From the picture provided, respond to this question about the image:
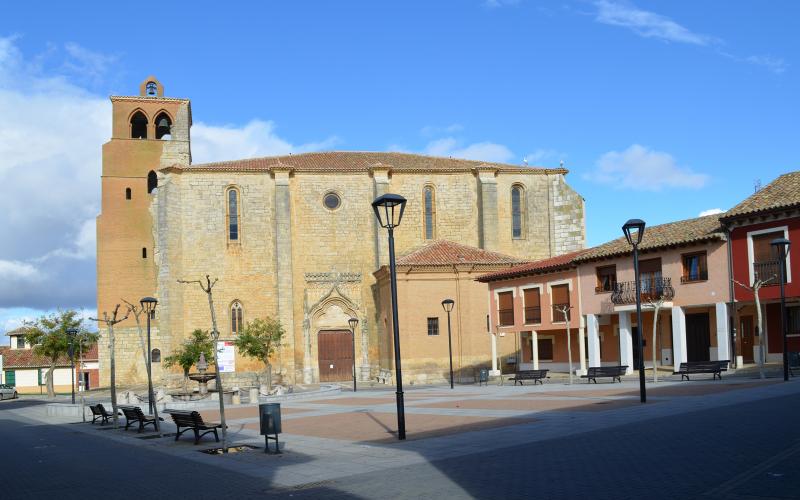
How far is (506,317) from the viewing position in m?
42.3

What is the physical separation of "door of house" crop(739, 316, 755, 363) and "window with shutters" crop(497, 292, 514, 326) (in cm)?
1177

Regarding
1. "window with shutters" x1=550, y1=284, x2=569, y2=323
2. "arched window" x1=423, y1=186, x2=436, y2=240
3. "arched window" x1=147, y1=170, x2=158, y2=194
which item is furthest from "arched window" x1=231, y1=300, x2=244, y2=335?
"window with shutters" x1=550, y1=284, x2=569, y2=323

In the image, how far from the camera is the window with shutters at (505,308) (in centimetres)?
4201

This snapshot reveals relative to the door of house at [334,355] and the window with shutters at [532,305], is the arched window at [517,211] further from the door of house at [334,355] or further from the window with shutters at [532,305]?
the door of house at [334,355]

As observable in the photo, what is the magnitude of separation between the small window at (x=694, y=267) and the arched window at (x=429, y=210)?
66.0ft

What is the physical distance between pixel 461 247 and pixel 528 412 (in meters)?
28.3

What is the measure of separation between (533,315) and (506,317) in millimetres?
2090

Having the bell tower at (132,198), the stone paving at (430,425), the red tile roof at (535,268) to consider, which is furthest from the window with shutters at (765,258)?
the bell tower at (132,198)

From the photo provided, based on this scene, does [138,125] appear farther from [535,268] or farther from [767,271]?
[767,271]

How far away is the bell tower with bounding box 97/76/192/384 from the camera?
51.5 metres

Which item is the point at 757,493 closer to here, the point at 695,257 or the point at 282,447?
the point at 282,447

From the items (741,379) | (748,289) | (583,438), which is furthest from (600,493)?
(748,289)

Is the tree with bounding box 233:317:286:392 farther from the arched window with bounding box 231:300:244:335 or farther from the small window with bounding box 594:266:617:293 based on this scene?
the small window with bounding box 594:266:617:293

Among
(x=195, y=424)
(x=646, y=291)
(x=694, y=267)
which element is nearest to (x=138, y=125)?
(x=646, y=291)
